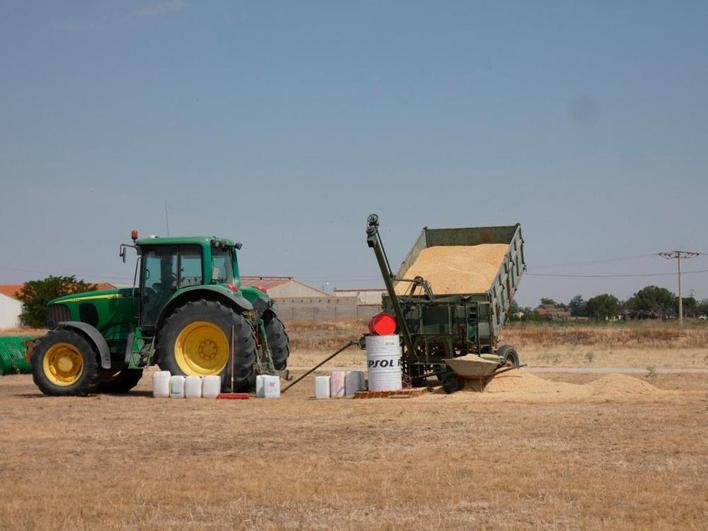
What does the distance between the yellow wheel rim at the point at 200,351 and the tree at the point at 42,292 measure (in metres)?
56.9

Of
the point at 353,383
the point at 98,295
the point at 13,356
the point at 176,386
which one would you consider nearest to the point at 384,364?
the point at 353,383

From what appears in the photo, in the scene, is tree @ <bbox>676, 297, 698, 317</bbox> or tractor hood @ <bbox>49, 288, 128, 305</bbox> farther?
tree @ <bbox>676, 297, 698, 317</bbox>

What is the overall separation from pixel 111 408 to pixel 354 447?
680cm

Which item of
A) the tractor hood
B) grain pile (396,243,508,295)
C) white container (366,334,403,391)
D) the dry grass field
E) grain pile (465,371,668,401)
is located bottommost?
the dry grass field

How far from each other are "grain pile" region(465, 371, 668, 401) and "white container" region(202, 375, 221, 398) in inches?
176

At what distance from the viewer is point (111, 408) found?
17.4 m

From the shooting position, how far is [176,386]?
1919 cm

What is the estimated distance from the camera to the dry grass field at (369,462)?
8305mm

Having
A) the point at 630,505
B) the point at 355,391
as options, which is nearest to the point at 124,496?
the point at 630,505

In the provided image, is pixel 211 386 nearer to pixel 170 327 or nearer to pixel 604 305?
pixel 170 327

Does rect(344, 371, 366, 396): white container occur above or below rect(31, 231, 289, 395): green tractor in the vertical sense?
below

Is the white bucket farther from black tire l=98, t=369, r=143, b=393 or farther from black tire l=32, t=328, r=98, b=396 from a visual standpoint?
black tire l=98, t=369, r=143, b=393

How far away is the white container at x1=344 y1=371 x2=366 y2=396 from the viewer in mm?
19031

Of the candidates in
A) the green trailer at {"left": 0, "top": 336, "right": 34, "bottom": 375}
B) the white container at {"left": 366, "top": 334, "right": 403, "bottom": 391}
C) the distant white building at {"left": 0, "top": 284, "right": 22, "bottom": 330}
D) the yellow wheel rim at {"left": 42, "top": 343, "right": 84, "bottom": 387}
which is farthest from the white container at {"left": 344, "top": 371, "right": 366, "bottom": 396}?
the distant white building at {"left": 0, "top": 284, "right": 22, "bottom": 330}
